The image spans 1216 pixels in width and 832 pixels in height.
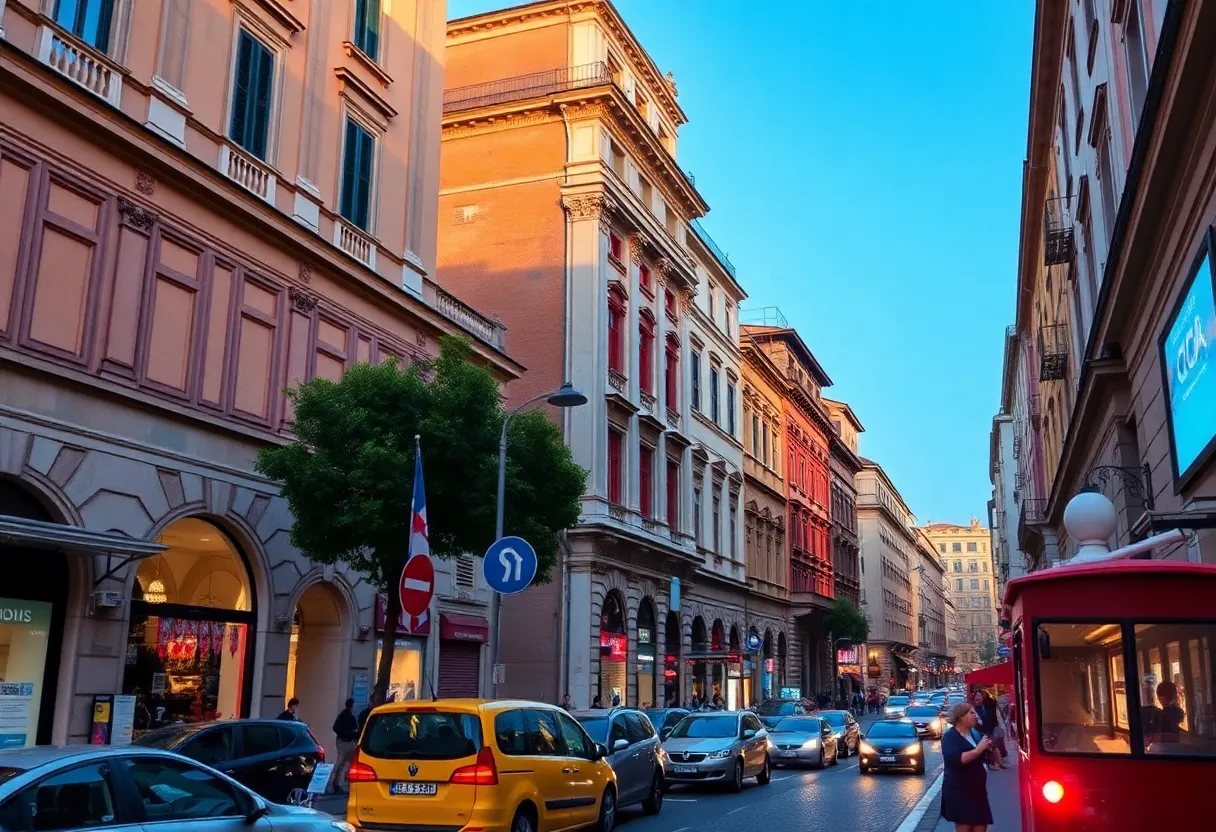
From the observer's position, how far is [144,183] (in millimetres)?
17906

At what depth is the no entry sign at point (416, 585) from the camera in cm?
1315

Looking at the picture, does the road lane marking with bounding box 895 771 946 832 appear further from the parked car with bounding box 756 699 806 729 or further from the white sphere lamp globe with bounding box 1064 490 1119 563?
the parked car with bounding box 756 699 806 729

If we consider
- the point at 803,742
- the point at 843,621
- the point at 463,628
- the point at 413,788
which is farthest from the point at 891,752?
the point at 843,621

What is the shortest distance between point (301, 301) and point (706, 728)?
1182 cm

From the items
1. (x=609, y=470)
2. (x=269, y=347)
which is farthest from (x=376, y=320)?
(x=609, y=470)

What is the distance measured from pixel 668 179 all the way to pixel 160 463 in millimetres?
29039

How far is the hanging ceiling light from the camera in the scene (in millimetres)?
18078

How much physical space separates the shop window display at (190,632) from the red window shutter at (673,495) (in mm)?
24402

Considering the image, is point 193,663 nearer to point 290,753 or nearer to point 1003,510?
point 290,753

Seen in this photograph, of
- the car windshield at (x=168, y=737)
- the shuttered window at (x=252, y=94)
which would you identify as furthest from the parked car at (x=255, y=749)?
the shuttered window at (x=252, y=94)

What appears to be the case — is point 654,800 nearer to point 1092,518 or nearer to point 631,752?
point 631,752

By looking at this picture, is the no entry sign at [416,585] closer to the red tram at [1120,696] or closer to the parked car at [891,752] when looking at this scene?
the red tram at [1120,696]

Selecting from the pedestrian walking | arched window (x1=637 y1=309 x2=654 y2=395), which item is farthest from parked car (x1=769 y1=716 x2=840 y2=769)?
arched window (x1=637 y1=309 x2=654 y2=395)

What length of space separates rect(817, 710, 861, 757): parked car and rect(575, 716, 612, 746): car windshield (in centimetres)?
1568
